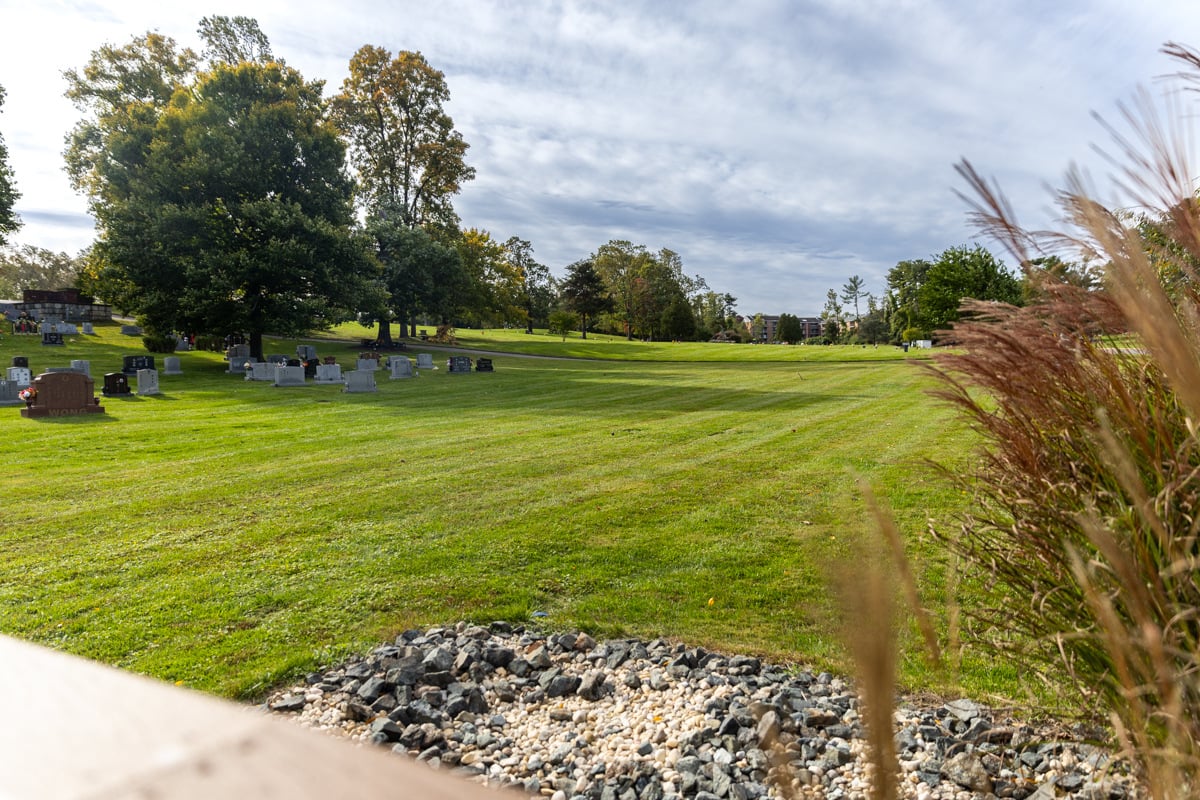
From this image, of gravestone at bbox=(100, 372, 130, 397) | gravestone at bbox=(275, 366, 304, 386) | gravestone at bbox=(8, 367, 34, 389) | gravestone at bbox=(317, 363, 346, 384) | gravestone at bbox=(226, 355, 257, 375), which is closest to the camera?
gravestone at bbox=(100, 372, 130, 397)

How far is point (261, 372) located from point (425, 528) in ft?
63.4

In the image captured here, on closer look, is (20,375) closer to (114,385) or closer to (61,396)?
(114,385)

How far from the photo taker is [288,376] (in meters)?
21.4

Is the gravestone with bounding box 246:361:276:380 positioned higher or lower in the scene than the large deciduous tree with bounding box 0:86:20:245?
lower

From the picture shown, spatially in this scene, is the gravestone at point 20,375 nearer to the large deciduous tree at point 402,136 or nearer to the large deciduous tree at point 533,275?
the large deciduous tree at point 402,136

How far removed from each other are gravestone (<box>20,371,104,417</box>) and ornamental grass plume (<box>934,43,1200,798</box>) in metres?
17.2

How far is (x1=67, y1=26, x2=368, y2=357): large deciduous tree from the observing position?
2488 cm

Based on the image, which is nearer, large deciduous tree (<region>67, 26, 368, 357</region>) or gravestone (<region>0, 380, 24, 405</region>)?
gravestone (<region>0, 380, 24, 405</region>)

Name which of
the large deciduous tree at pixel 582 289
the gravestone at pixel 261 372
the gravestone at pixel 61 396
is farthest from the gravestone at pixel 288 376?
the large deciduous tree at pixel 582 289

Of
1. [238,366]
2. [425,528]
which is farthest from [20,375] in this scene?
[425,528]

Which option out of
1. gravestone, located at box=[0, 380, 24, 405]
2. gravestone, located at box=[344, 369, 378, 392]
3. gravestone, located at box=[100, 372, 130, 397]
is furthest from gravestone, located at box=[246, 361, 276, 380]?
gravestone, located at box=[0, 380, 24, 405]

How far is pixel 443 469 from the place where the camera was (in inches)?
374

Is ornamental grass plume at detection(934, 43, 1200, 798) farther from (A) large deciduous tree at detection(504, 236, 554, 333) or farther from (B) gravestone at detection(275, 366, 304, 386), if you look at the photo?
(A) large deciduous tree at detection(504, 236, 554, 333)

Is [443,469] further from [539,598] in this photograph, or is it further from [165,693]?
[165,693]
